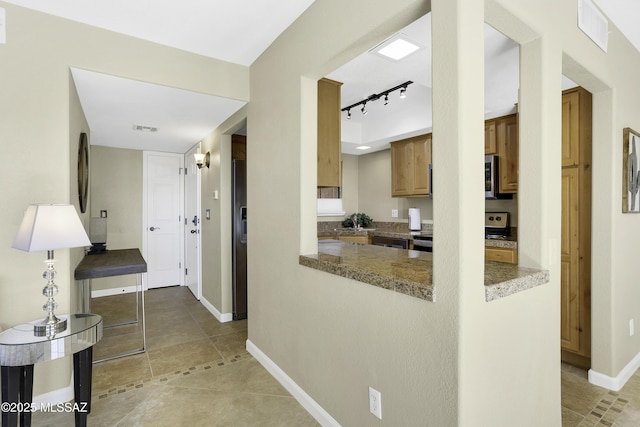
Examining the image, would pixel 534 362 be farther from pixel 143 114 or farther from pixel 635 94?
pixel 143 114

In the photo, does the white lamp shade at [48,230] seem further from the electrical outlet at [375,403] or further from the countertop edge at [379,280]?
the electrical outlet at [375,403]

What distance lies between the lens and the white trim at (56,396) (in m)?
2.08

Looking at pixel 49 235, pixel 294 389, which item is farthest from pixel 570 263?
pixel 49 235

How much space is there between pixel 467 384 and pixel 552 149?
1.22 m

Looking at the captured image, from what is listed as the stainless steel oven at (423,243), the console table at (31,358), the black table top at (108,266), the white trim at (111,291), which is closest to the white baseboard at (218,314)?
the black table top at (108,266)

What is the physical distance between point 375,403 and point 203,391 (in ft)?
4.42

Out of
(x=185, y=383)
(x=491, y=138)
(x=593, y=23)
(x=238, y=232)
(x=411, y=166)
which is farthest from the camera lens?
(x=411, y=166)

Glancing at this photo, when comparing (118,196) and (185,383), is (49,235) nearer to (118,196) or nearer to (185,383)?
(185,383)

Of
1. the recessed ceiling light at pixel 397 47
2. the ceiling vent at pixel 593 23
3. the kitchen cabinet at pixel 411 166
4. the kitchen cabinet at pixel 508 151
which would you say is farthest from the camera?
the kitchen cabinet at pixel 411 166

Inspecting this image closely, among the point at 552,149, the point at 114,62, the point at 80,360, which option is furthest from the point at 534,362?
the point at 114,62

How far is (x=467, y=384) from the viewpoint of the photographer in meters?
1.22

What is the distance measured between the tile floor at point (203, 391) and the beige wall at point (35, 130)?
0.42 m

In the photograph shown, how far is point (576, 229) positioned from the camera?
2643 millimetres

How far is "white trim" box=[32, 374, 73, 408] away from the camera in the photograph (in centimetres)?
208
